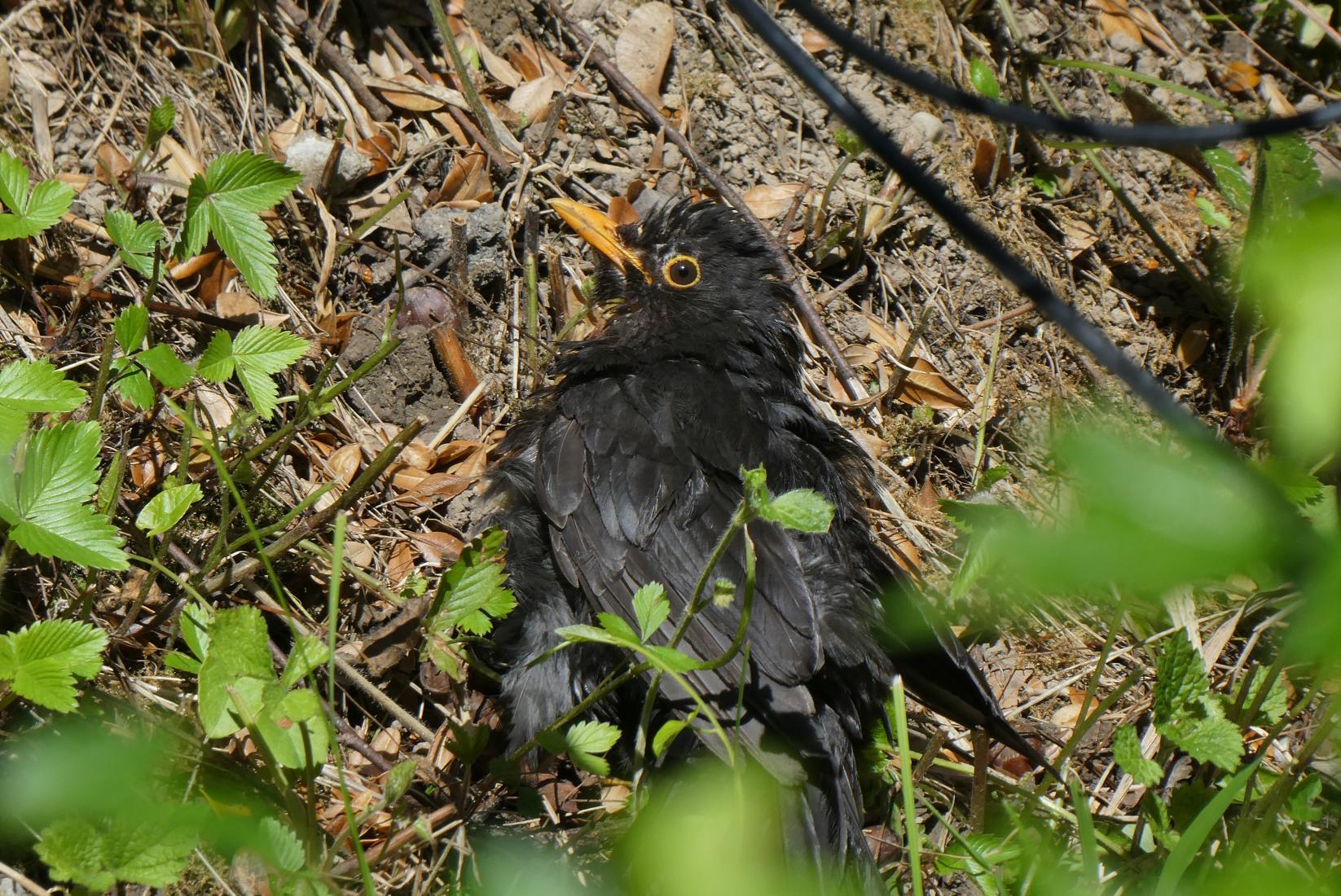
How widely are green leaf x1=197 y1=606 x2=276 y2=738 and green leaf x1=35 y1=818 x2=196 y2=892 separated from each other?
0.23m

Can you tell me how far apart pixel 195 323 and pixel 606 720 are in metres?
1.90

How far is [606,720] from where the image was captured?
10.7ft

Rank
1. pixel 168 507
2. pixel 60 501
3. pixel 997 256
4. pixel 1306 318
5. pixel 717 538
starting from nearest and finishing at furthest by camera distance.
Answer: pixel 1306 318
pixel 997 256
pixel 60 501
pixel 168 507
pixel 717 538

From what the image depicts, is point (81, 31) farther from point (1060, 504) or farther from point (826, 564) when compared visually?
point (1060, 504)

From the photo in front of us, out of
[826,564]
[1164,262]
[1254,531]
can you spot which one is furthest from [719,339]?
[1254,531]

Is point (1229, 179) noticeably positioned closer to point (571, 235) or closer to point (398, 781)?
point (571, 235)

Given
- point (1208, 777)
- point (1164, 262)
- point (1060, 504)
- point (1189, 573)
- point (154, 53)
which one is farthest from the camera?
point (1164, 262)

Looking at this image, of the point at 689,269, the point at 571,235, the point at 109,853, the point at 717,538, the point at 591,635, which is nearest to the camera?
the point at 109,853

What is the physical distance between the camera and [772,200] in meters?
4.51

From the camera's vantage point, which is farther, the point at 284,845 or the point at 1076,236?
the point at 1076,236

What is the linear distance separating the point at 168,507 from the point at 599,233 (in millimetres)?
1986

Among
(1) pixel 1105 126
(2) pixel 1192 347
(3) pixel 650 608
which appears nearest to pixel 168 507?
(3) pixel 650 608

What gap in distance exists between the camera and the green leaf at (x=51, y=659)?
7.20 feet

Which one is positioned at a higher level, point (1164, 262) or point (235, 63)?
point (235, 63)
